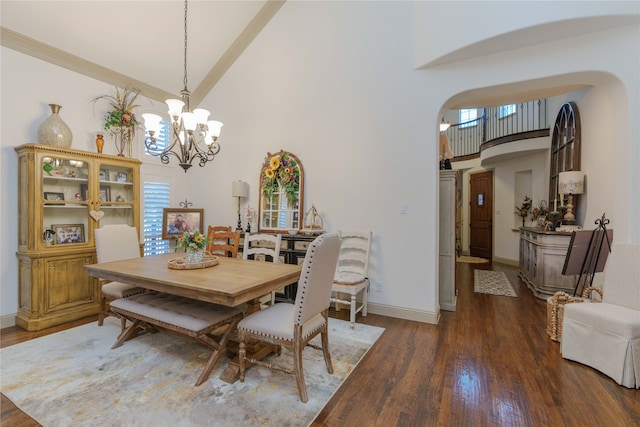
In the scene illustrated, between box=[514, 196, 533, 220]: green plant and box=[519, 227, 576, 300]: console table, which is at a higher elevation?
box=[514, 196, 533, 220]: green plant

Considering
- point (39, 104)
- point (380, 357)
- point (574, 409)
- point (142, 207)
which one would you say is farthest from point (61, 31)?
point (574, 409)

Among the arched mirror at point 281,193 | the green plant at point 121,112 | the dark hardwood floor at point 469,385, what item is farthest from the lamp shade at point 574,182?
the green plant at point 121,112

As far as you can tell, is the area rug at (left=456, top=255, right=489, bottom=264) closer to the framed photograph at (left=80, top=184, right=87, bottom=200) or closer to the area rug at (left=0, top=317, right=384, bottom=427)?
the area rug at (left=0, top=317, right=384, bottom=427)

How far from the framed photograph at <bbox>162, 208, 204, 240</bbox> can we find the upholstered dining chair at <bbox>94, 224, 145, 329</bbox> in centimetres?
108

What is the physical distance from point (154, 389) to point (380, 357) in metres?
1.71

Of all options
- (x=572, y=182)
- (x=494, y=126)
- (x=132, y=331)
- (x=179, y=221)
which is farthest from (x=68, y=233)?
(x=494, y=126)

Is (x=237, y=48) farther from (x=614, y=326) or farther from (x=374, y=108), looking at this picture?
(x=614, y=326)

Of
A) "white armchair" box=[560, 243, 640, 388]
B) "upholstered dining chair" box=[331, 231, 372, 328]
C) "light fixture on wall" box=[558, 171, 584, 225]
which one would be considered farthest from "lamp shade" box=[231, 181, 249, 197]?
"light fixture on wall" box=[558, 171, 584, 225]

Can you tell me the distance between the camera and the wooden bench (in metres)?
2.10

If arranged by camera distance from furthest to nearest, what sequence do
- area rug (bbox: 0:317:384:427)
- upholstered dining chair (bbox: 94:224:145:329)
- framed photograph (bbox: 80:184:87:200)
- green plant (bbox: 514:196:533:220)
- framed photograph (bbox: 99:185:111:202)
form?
green plant (bbox: 514:196:533:220) → framed photograph (bbox: 99:185:111:202) → framed photograph (bbox: 80:184:87:200) → upholstered dining chair (bbox: 94:224:145:329) → area rug (bbox: 0:317:384:427)

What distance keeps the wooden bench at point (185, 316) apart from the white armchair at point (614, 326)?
2.71 m

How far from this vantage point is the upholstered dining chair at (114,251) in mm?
2904

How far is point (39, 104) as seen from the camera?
10.9 ft

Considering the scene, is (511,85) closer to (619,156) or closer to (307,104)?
(619,156)
